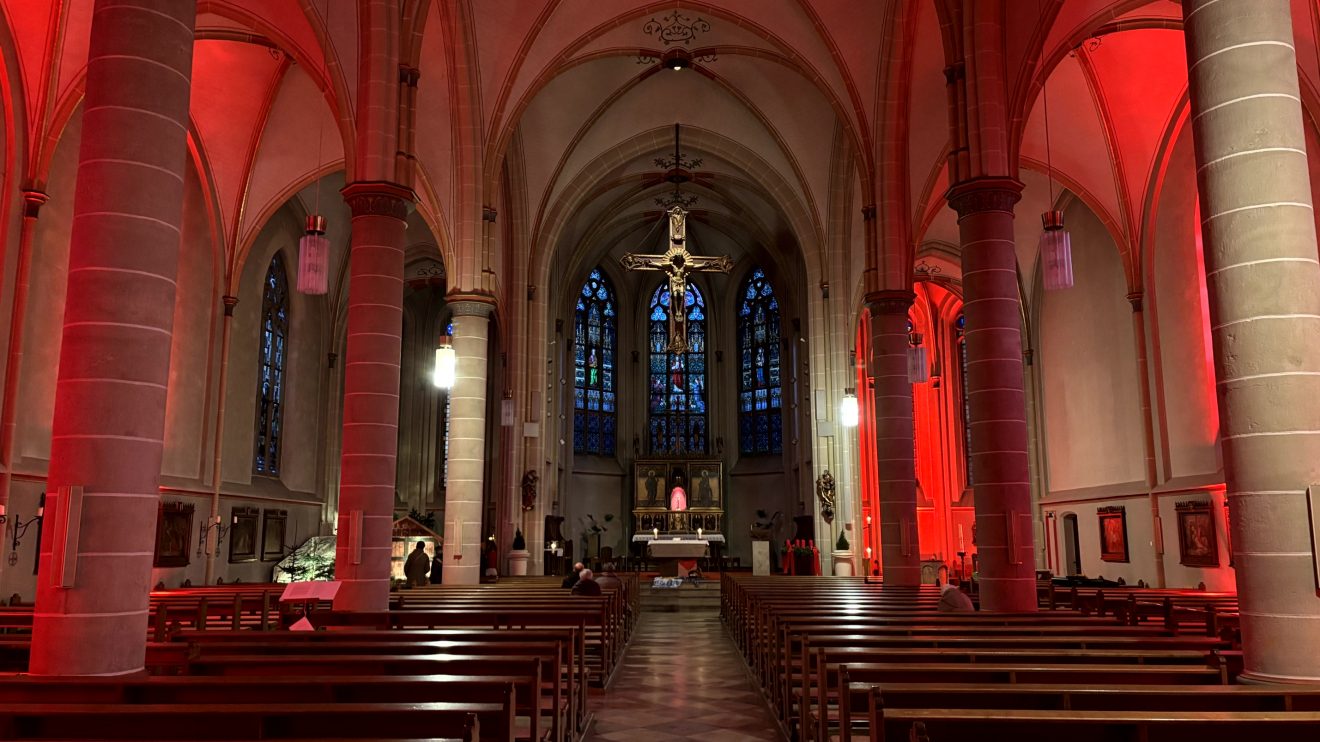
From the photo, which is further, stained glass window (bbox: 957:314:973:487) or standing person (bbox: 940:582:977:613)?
stained glass window (bbox: 957:314:973:487)

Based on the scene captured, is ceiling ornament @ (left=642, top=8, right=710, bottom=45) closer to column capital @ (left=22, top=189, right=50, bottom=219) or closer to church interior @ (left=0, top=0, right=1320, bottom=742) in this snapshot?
church interior @ (left=0, top=0, right=1320, bottom=742)

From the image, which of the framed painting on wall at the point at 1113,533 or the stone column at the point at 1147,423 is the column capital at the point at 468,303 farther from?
the framed painting on wall at the point at 1113,533

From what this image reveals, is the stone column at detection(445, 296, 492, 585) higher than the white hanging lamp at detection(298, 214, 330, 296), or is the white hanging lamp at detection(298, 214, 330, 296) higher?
the white hanging lamp at detection(298, 214, 330, 296)

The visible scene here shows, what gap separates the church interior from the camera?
5523 millimetres

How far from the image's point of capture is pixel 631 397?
122 feet

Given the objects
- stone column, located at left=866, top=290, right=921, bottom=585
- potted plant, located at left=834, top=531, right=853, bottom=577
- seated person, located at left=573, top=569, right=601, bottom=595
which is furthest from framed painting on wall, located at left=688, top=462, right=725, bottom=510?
seated person, located at left=573, top=569, right=601, bottom=595

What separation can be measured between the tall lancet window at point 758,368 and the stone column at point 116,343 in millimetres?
29592

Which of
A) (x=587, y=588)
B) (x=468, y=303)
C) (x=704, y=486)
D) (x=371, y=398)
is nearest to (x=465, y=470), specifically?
(x=468, y=303)

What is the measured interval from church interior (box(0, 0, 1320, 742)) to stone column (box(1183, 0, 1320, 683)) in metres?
0.02

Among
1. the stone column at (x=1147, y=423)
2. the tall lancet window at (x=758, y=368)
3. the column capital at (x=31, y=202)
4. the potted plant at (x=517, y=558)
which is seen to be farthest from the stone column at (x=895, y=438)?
the tall lancet window at (x=758, y=368)

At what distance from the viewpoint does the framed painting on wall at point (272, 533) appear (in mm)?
22672

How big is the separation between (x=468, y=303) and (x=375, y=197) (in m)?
5.75

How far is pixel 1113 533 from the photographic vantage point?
66.3ft

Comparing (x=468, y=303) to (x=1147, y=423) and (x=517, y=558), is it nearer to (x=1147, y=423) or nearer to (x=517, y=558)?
(x=517, y=558)
